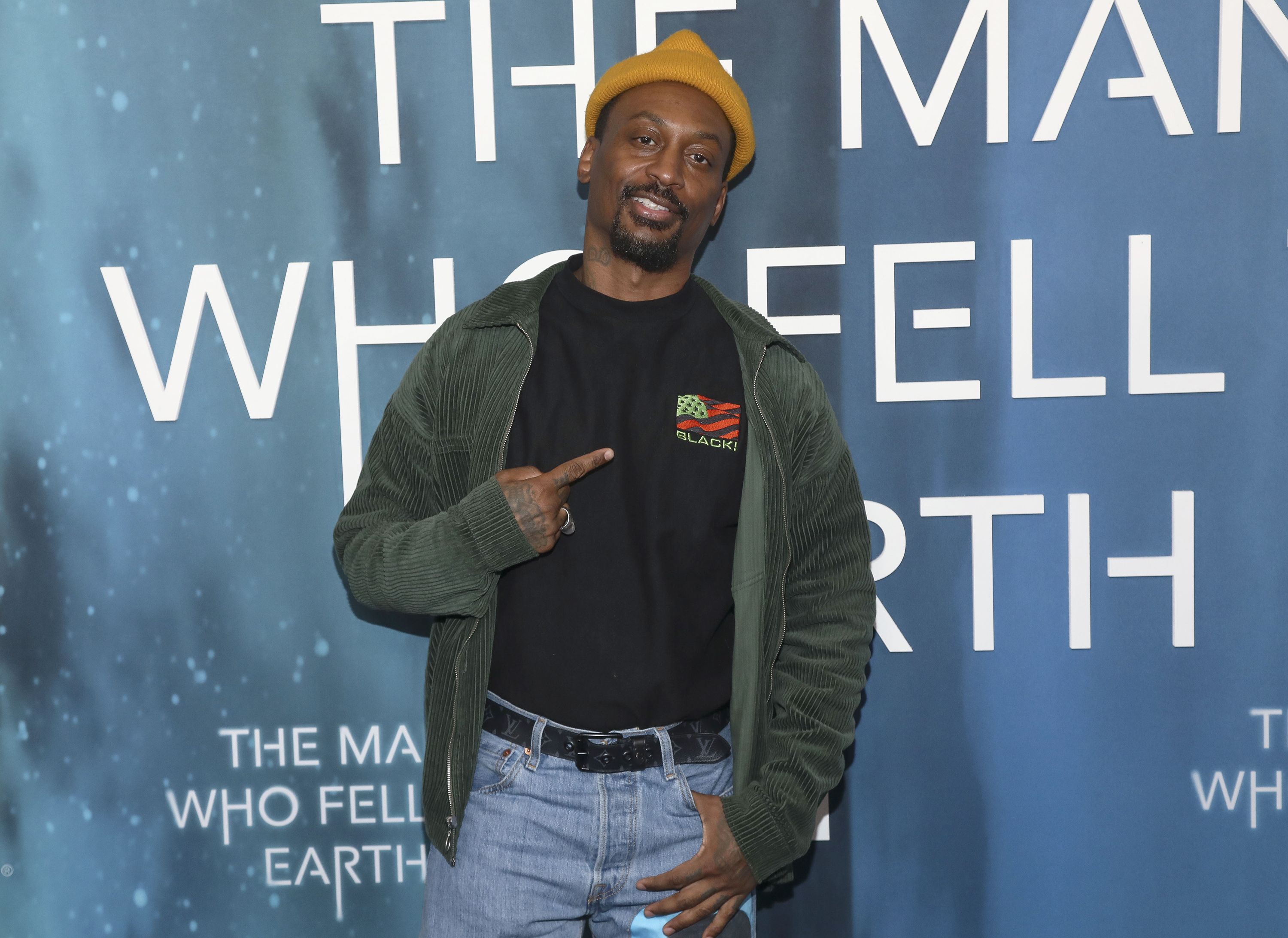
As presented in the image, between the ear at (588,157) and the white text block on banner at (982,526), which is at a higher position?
the ear at (588,157)

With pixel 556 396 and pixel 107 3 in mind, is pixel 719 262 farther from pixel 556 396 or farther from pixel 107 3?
pixel 107 3

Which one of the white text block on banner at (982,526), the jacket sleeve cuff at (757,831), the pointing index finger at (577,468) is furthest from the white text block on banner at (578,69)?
the jacket sleeve cuff at (757,831)

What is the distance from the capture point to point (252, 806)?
2.10 m

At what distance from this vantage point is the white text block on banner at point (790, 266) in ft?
6.59

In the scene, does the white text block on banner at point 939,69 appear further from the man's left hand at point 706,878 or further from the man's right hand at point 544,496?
the man's left hand at point 706,878

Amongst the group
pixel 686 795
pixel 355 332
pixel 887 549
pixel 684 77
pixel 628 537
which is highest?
pixel 684 77

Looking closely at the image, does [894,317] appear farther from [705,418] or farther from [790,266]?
[705,418]

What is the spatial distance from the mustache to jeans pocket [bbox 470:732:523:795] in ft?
2.79

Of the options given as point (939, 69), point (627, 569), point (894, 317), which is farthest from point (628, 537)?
point (939, 69)

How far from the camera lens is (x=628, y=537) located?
147cm

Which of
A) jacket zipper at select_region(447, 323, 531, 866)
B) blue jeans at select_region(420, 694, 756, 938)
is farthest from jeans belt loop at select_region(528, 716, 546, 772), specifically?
jacket zipper at select_region(447, 323, 531, 866)

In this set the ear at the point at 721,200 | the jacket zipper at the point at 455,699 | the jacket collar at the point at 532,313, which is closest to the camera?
the jacket zipper at the point at 455,699

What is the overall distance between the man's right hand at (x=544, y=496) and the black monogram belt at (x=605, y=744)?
0.91 ft

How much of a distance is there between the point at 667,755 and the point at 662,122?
3.22ft
